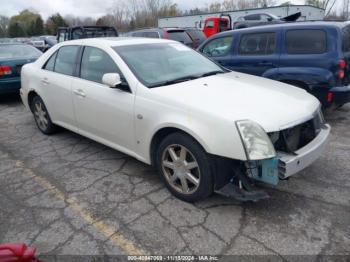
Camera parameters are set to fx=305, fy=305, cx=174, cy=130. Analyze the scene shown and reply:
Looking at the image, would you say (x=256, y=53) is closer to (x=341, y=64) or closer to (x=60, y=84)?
(x=341, y=64)

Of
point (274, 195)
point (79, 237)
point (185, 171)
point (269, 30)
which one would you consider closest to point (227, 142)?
point (185, 171)

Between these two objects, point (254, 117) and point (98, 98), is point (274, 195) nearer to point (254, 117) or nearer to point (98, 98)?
point (254, 117)

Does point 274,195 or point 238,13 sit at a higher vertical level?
point 238,13

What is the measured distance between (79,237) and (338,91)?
4192 mm

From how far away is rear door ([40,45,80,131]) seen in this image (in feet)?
13.7

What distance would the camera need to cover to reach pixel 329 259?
7.50 feet

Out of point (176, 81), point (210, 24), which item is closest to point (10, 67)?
point (176, 81)

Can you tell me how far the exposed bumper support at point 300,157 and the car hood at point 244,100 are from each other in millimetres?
255

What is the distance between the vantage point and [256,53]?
223 inches

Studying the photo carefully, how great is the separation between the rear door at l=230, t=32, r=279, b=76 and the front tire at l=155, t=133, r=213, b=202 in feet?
10.6

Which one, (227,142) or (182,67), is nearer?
(227,142)

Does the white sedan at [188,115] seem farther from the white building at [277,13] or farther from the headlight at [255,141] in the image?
the white building at [277,13]

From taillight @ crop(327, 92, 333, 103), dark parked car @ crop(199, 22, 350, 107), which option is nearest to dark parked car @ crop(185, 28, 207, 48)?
dark parked car @ crop(199, 22, 350, 107)

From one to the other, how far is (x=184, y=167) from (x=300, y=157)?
1044 mm
